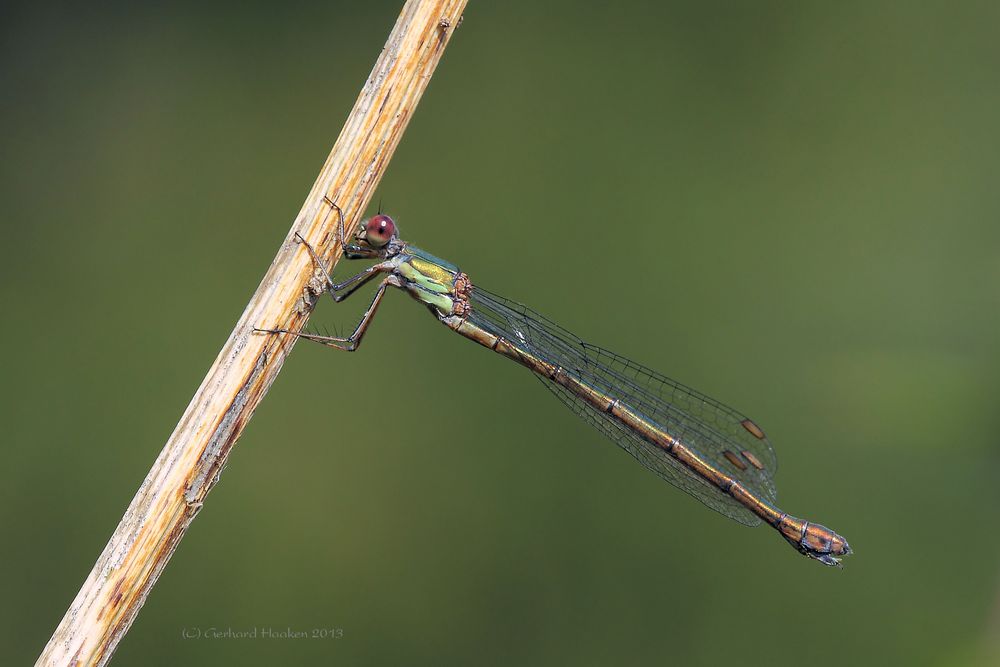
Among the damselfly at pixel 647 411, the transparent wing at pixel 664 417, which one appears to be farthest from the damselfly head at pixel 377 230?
the transparent wing at pixel 664 417

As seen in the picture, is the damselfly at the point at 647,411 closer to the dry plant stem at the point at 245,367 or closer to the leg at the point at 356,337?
the leg at the point at 356,337

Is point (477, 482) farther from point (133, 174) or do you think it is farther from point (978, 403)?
point (133, 174)

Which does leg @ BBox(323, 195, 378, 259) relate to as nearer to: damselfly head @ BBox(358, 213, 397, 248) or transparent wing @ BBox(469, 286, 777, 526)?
damselfly head @ BBox(358, 213, 397, 248)

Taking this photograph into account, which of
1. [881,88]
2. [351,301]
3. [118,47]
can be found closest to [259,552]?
[351,301]

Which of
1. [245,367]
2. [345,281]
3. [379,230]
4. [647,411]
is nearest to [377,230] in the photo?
[379,230]

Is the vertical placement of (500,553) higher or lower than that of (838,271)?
lower

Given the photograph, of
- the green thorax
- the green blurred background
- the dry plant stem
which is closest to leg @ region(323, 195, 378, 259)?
the dry plant stem
